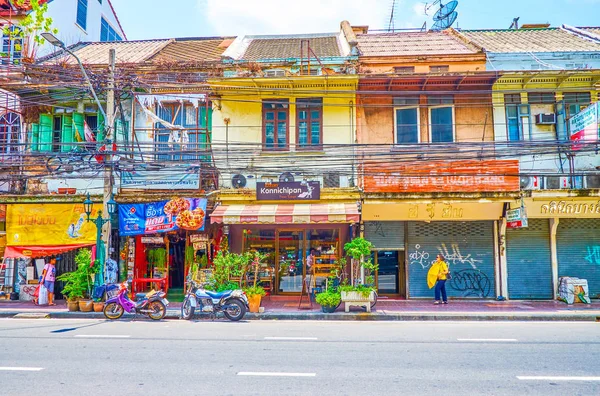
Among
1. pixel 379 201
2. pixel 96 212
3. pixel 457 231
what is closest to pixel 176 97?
pixel 96 212

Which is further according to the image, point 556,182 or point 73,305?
point 556,182

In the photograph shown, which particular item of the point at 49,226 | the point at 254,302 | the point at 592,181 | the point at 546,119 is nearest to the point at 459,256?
the point at 592,181

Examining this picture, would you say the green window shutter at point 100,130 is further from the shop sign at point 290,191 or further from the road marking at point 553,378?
the road marking at point 553,378

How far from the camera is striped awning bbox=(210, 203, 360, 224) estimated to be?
581 inches

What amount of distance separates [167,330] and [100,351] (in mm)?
2625

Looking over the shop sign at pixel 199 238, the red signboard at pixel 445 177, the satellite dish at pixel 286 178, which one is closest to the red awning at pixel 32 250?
the shop sign at pixel 199 238

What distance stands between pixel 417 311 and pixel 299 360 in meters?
7.37

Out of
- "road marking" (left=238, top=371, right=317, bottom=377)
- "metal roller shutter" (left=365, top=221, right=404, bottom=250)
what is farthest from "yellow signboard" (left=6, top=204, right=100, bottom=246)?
"road marking" (left=238, top=371, right=317, bottom=377)

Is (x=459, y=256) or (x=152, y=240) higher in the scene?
(x=152, y=240)

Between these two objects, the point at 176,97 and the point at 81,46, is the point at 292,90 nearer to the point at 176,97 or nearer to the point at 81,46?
the point at 176,97

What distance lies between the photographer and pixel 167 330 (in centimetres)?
1074

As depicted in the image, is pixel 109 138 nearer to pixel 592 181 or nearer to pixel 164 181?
pixel 164 181

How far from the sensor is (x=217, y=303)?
41.4 feet

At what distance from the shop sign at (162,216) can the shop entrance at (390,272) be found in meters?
6.82
